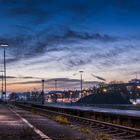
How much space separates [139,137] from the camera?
20406 mm

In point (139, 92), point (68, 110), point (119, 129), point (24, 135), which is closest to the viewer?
point (24, 135)

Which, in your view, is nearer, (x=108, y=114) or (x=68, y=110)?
(x=108, y=114)

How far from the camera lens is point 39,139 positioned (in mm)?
18125

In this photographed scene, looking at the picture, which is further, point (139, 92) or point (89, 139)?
point (139, 92)

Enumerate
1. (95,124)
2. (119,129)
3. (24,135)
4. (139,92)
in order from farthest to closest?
(139,92) → (95,124) → (119,129) → (24,135)

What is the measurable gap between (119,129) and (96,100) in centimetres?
11089

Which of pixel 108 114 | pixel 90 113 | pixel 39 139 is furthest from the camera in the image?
pixel 90 113

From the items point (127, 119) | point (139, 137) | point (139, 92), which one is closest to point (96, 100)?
point (139, 92)

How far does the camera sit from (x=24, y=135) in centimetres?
1948

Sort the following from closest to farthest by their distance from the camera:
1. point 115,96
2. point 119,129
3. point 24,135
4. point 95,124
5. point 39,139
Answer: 1. point 39,139
2. point 24,135
3. point 119,129
4. point 95,124
5. point 115,96

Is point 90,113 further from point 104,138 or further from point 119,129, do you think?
point 104,138

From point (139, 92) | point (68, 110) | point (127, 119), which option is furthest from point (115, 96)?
point (127, 119)

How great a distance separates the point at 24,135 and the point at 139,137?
16.6 feet

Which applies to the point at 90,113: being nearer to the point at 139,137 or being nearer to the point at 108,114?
the point at 108,114
